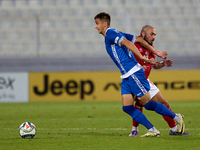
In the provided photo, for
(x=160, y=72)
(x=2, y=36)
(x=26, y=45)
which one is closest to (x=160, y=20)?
(x=160, y=72)

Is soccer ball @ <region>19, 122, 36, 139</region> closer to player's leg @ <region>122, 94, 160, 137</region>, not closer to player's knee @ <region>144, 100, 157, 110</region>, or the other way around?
player's leg @ <region>122, 94, 160, 137</region>

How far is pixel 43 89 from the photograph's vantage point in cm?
1439

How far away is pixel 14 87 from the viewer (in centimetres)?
1434

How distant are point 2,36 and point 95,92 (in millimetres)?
6965

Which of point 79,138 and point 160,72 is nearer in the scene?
point 79,138

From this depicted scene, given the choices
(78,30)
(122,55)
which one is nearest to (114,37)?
(122,55)

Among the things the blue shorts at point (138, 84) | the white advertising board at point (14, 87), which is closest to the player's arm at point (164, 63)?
the blue shorts at point (138, 84)

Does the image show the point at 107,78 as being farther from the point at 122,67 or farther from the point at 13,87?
the point at 122,67

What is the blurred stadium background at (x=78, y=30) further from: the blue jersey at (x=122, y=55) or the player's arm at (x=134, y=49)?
the player's arm at (x=134, y=49)

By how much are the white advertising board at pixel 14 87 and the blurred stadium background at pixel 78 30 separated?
2.65 meters

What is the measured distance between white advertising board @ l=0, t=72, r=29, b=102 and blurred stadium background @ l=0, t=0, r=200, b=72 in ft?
8.71

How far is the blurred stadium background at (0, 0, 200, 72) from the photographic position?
56.3 ft

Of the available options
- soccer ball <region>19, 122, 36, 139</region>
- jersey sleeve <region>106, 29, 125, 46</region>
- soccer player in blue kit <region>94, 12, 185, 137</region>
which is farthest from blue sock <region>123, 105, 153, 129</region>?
soccer ball <region>19, 122, 36, 139</region>

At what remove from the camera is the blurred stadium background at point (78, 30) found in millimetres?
17156
